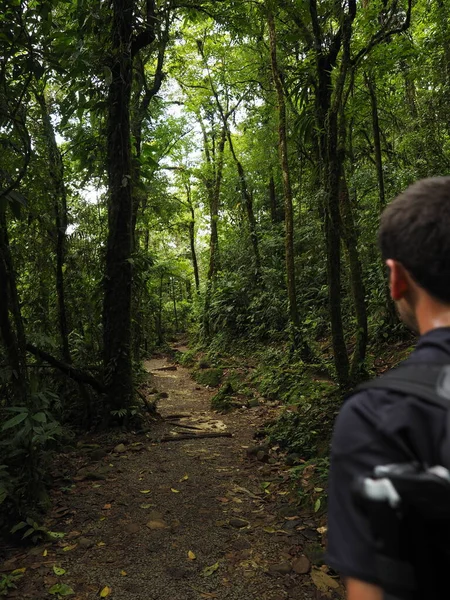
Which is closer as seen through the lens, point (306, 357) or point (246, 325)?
point (306, 357)

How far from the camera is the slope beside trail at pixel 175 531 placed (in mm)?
3340

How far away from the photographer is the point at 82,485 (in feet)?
17.1

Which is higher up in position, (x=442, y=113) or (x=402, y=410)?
(x=442, y=113)

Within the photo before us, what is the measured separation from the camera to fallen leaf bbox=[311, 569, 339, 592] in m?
3.27

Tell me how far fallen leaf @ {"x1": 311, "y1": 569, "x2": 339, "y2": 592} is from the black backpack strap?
10.1 feet

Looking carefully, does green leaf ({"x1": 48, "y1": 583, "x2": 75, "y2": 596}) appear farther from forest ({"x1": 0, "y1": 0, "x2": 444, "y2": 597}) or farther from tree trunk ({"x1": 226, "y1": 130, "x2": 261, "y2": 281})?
tree trunk ({"x1": 226, "y1": 130, "x2": 261, "y2": 281})

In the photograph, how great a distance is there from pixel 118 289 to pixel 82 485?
3370 mm

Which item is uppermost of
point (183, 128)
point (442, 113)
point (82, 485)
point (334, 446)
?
point (183, 128)

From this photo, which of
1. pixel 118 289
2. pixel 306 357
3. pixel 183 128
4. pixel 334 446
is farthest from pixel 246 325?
pixel 334 446

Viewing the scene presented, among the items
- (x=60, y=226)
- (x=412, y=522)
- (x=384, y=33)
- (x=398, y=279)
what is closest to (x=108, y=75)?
(x=60, y=226)

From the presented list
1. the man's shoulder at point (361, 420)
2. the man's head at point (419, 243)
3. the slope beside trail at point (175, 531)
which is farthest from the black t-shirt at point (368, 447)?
the slope beside trail at point (175, 531)

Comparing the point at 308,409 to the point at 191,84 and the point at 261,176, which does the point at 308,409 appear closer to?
the point at 261,176

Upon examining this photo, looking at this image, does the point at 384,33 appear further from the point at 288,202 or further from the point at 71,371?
the point at 71,371

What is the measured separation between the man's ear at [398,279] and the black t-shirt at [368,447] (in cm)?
20
